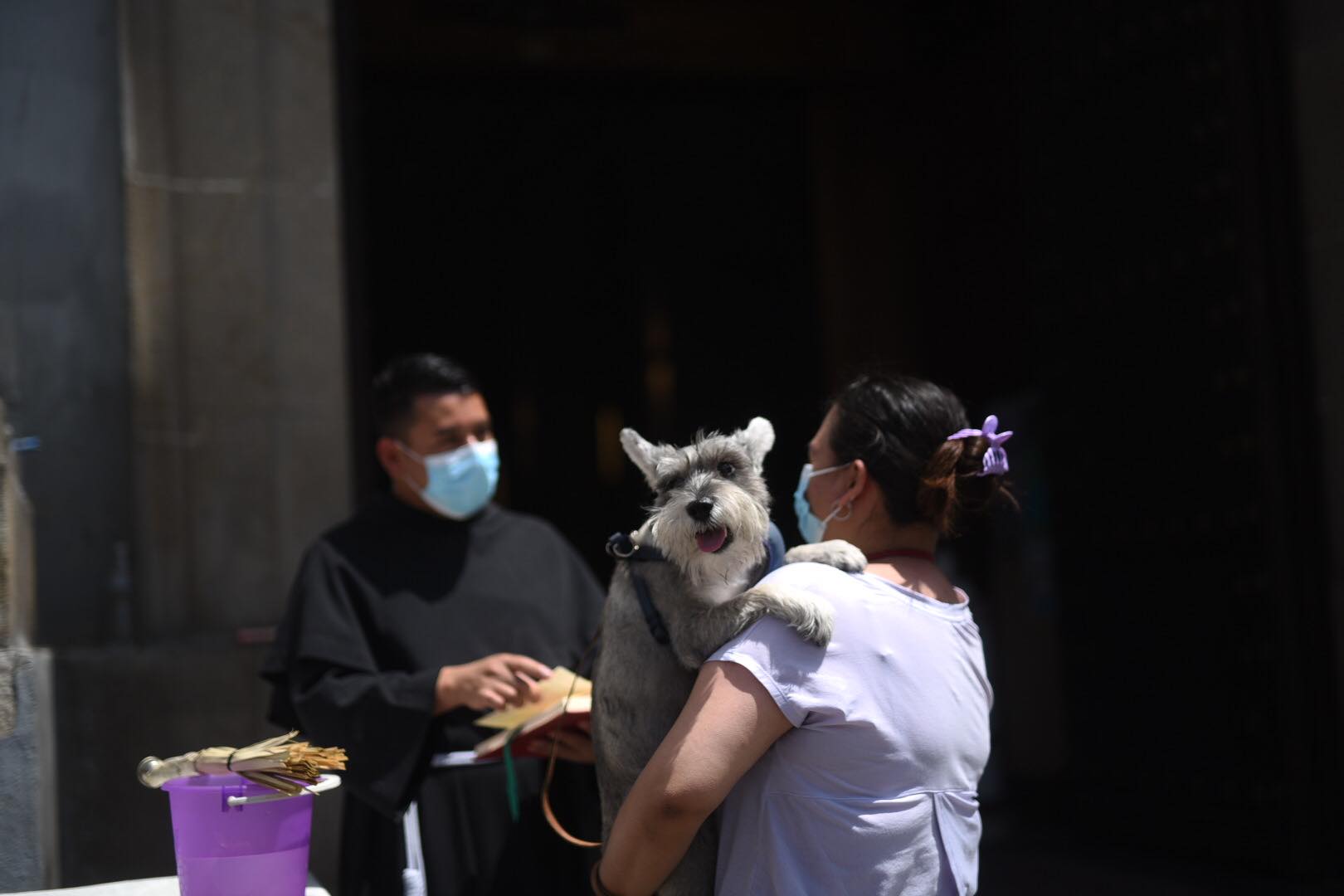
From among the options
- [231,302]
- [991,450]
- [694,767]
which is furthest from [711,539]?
[231,302]

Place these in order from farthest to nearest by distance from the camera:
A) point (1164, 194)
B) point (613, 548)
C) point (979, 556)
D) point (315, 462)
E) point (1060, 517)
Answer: point (979, 556) < point (1060, 517) < point (1164, 194) < point (315, 462) < point (613, 548)

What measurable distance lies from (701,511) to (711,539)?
0.05 meters

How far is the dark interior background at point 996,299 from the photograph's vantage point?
5461 millimetres

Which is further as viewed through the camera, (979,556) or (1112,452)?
(979,556)

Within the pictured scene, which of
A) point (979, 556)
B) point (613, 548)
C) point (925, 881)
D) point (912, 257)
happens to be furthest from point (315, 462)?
point (912, 257)

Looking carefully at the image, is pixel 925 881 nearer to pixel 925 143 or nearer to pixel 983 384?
pixel 983 384

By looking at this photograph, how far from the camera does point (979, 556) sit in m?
8.54

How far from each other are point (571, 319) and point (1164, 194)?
5105mm

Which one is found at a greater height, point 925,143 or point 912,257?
point 925,143

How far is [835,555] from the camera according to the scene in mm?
2268

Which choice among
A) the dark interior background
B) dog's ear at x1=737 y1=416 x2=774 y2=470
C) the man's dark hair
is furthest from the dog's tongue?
the dark interior background

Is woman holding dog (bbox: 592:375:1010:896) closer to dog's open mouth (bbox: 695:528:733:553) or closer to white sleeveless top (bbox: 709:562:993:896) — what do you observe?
white sleeveless top (bbox: 709:562:993:896)

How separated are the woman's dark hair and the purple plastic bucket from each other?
1165mm

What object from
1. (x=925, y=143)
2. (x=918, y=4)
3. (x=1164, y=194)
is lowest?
(x=1164, y=194)
